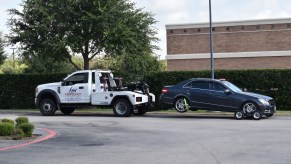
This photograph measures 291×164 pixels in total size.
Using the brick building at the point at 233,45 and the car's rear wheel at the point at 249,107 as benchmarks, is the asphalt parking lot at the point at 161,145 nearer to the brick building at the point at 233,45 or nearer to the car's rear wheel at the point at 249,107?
the car's rear wheel at the point at 249,107

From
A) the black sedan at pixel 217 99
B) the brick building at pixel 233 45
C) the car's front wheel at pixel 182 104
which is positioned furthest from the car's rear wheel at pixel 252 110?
the brick building at pixel 233 45

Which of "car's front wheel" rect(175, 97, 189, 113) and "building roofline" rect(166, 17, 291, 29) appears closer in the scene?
"car's front wheel" rect(175, 97, 189, 113)

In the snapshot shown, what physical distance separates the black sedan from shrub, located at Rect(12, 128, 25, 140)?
9.80m

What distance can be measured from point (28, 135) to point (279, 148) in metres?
7.27

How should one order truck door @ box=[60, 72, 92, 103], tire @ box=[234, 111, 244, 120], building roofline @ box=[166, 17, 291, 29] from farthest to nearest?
building roofline @ box=[166, 17, 291, 29] < truck door @ box=[60, 72, 92, 103] < tire @ box=[234, 111, 244, 120]

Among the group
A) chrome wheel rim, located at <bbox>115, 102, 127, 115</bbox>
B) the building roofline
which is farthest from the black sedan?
the building roofline

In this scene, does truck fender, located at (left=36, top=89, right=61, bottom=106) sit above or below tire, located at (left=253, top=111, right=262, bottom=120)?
above

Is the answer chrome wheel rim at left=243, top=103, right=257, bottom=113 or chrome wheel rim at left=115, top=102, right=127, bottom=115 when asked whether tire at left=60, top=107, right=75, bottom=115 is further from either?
chrome wheel rim at left=243, top=103, right=257, bottom=113

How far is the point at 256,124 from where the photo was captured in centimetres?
1847

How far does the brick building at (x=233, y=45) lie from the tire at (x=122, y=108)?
21345 mm

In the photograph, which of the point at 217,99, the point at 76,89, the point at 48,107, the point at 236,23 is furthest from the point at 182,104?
the point at 236,23

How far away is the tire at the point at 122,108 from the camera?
897 inches

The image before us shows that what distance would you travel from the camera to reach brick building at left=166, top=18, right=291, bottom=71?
137 ft

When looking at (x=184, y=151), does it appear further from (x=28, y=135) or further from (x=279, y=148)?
(x=28, y=135)
